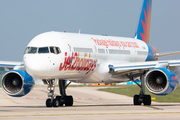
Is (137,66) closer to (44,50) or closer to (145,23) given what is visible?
(44,50)

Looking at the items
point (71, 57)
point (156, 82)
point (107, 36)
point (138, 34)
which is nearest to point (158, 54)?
point (138, 34)

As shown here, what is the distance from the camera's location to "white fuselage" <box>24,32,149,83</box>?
2311 centimetres

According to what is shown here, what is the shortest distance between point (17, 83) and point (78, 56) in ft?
13.9

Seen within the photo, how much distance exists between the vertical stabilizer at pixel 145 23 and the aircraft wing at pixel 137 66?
27.3 feet

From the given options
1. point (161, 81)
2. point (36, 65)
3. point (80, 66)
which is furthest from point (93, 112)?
point (161, 81)

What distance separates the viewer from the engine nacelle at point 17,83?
25.6 m

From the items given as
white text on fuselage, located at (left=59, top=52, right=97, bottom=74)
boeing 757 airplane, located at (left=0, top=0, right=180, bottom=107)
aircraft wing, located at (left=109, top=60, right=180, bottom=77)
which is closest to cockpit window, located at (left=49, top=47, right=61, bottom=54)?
boeing 757 airplane, located at (left=0, top=0, right=180, bottom=107)

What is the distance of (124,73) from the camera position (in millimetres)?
27953

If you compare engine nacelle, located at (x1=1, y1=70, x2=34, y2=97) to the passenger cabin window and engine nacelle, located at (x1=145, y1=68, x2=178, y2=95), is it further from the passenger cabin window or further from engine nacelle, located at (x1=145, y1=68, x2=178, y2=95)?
engine nacelle, located at (x1=145, y1=68, x2=178, y2=95)

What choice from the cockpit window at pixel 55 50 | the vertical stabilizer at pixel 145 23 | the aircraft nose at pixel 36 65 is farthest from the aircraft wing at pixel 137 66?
the vertical stabilizer at pixel 145 23

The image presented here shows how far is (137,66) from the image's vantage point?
26547 millimetres

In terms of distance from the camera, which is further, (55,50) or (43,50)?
(55,50)

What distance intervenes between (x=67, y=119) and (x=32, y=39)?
31.8 ft

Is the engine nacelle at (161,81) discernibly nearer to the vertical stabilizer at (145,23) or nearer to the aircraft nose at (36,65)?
the aircraft nose at (36,65)
